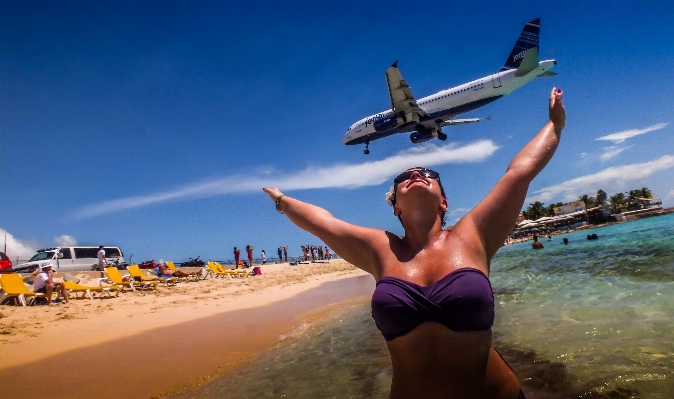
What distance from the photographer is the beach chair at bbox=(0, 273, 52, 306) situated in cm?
962

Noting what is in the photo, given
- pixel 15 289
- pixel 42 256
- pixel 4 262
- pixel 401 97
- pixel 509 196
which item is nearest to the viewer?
pixel 509 196

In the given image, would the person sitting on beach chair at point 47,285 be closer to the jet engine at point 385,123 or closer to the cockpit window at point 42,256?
the cockpit window at point 42,256

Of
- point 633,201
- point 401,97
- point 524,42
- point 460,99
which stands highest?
point 524,42

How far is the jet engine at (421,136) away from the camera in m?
32.0

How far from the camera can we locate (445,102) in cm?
3058

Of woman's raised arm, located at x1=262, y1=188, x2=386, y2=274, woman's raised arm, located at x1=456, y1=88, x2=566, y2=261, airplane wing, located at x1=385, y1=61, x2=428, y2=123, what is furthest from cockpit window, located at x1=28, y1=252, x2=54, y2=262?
woman's raised arm, located at x1=456, y1=88, x2=566, y2=261

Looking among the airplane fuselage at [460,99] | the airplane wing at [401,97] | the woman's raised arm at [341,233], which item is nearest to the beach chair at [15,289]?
the woman's raised arm at [341,233]

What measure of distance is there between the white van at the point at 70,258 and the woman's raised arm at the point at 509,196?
2145 cm

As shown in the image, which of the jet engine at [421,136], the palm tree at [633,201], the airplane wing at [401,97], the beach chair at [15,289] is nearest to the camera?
the beach chair at [15,289]

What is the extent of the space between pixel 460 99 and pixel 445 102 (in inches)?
46.5

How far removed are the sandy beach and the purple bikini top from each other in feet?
11.0

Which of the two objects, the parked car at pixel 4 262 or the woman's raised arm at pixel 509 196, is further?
the parked car at pixel 4 262

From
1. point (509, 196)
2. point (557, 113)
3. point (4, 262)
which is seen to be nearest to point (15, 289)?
point (4, 262)

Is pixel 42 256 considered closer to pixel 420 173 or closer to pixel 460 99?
pixel 420 173
